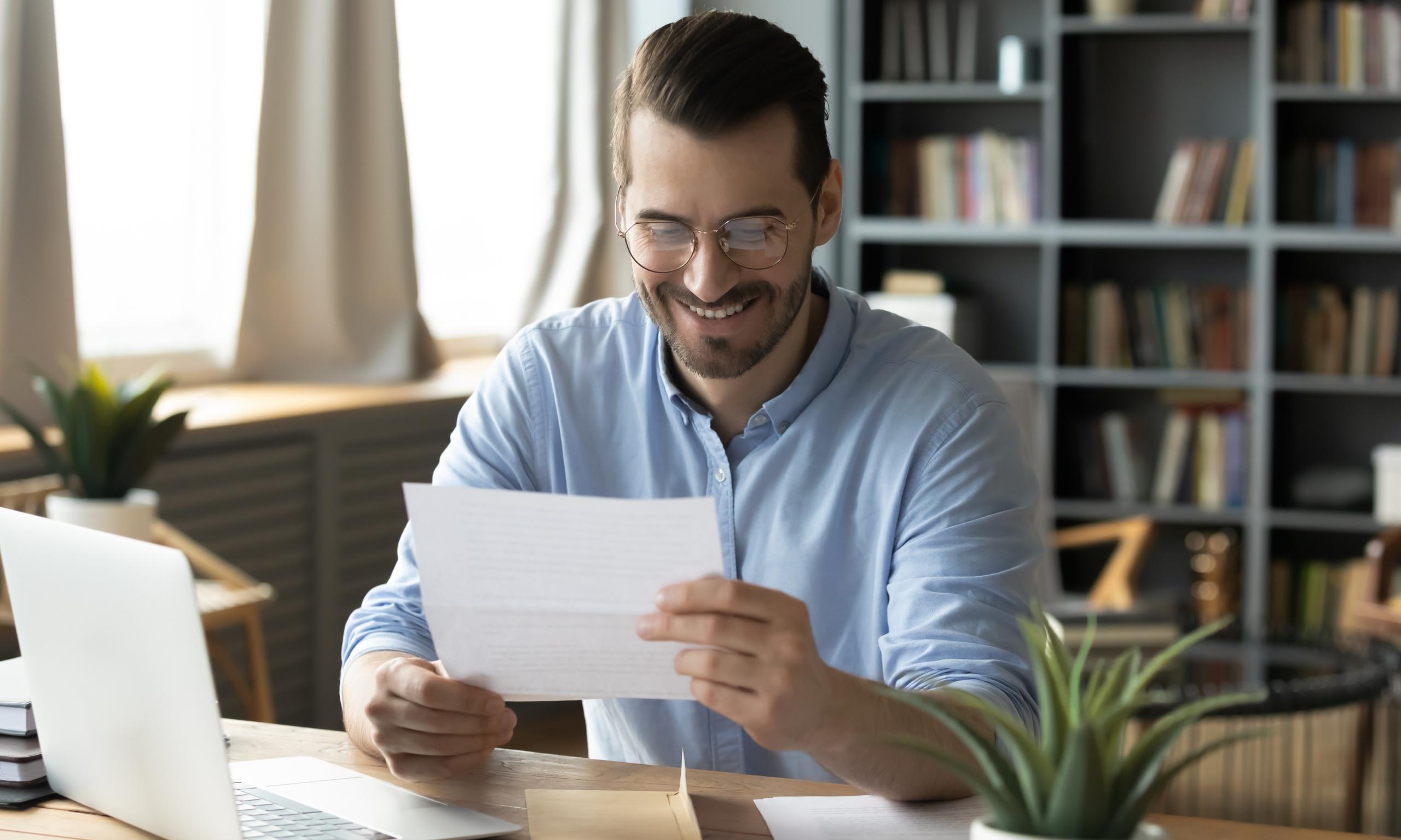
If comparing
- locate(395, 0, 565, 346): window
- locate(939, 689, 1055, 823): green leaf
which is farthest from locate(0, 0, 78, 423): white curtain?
locate(939, 689, 1055, 823): green leaf

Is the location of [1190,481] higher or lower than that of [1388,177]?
lower

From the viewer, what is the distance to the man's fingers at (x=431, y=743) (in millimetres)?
1244

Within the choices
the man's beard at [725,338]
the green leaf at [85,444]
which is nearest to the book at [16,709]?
the man's beard at [725,338]

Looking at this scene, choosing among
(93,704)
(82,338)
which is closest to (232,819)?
(93,704)

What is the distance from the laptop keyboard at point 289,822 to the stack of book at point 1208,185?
381cm

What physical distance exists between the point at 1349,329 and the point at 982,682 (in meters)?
3.56

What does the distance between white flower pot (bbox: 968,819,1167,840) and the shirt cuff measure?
660 mm

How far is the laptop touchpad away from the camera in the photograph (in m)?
1.14

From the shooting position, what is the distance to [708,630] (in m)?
1.06

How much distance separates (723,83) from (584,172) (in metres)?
3.40

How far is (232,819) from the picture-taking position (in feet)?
3.43

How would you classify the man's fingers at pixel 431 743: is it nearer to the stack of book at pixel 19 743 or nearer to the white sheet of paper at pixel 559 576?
the white sheet of paper at pixel 559 576

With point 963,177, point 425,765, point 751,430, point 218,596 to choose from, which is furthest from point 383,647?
point 963,177

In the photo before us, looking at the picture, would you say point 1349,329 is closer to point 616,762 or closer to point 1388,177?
point 1388,177
